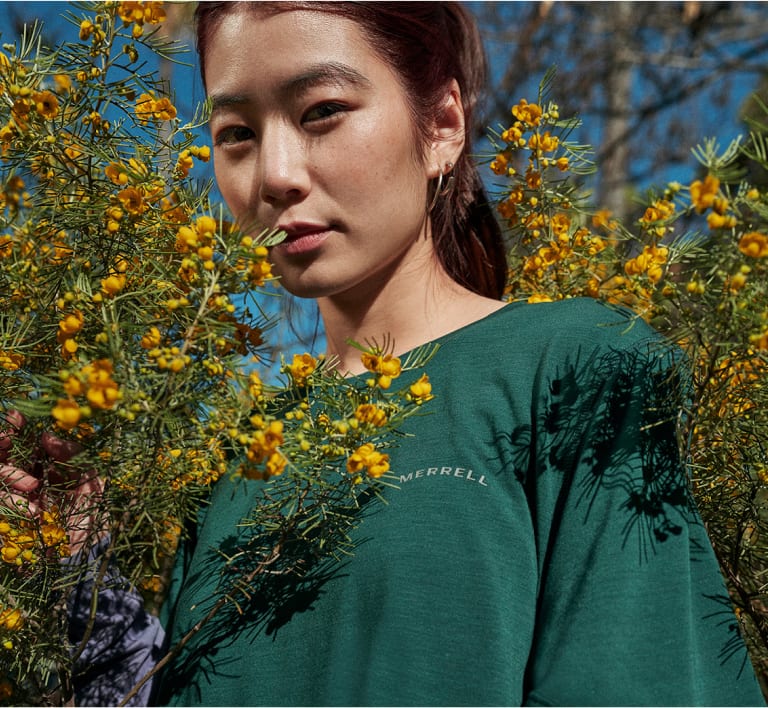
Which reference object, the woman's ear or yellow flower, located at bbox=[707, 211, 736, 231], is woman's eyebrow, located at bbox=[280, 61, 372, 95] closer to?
the woman's ear

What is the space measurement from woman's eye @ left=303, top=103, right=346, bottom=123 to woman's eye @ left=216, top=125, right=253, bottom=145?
11cm

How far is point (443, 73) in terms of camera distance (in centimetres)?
150

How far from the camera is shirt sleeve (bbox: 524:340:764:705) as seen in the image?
923mm

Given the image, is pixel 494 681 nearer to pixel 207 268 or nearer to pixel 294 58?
pixel 207 268

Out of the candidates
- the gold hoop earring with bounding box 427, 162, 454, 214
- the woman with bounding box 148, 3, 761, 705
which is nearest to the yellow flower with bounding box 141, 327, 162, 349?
the woman with bounding box 148, 3, 761, 705

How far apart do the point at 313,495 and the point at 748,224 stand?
60cm

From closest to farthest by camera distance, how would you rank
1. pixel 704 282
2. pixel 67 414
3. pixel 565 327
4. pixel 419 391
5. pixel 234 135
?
pixel 67 414
pixel 704 282
pixel 419 391
pixel 565 327
pixel 234 135

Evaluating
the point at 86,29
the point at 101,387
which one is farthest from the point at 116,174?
the point at 101,387

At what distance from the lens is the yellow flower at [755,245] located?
788 mm

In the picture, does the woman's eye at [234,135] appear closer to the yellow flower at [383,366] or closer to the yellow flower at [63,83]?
the yellow flower at [63,83]

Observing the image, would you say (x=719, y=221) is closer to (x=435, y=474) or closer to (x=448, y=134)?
(x=435, y=474)

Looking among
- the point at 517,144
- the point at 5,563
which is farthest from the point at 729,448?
the point at 5,563

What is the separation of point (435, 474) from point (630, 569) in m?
0.30

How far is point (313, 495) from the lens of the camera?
1.08 meters
